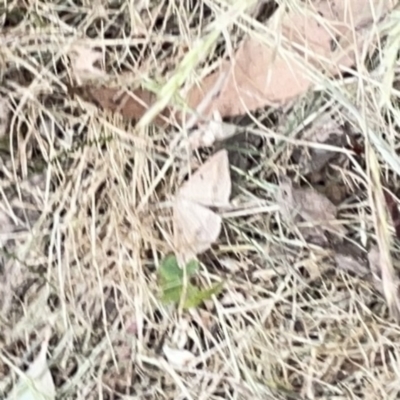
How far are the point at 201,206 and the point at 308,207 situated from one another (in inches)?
5.7

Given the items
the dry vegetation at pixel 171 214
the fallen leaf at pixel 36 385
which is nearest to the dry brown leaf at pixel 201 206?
the dry vegetation at pixel 171 214

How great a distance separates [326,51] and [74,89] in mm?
345

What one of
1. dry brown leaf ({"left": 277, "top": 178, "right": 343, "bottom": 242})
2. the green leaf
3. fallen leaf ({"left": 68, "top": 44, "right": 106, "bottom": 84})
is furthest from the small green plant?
fallen leaf ({"left": 68, "top": 44, "right": 106, "bottom": 84})

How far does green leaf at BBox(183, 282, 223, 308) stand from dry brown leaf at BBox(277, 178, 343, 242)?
138 mm

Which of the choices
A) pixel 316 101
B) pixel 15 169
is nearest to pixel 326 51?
pixel 316 101

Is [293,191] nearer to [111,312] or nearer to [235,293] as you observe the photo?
[235,293]

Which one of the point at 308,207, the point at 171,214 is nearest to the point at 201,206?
the point at 171,214

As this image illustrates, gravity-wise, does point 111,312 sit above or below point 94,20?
below

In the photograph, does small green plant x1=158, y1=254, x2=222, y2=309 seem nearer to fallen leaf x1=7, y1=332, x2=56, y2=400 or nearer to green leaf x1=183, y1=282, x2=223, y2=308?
green leaf x1=183, y1=282, x2=223, y2=308

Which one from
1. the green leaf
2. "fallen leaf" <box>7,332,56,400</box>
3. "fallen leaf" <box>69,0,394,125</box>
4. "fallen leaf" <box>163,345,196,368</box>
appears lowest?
"fallen leaf" <box>7,332,56,400</box>

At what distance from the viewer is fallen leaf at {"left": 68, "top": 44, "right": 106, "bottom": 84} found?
40.8 inches

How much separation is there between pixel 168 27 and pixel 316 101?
0.75 ft

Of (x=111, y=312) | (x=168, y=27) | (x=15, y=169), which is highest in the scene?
(x=168, y=27)

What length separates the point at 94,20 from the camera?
1.04 metres
